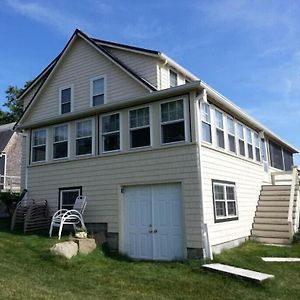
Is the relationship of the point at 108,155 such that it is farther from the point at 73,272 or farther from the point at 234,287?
the point at 234,287

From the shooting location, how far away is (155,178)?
12.6 m

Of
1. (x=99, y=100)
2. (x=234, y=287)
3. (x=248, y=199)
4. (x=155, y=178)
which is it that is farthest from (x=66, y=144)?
(x=234, y=287)

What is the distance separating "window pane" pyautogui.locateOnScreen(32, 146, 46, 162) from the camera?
16.3 metres

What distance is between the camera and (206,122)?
42.5 feet

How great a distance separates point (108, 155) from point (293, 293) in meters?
7.70

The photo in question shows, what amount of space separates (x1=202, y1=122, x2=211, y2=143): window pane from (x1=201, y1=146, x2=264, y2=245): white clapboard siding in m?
0.36

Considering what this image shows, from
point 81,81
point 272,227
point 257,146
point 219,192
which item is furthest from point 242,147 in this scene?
point 81,81

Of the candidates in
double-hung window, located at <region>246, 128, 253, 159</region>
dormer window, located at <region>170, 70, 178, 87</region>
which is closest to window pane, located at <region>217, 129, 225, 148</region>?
dormer window, located at <region>170, 70, 178, 87</region>

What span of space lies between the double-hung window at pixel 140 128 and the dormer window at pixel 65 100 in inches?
143

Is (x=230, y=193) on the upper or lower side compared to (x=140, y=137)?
lower

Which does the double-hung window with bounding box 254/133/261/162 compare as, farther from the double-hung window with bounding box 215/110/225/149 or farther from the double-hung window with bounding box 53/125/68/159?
the double-hung window with bounding box 53/125/68/159

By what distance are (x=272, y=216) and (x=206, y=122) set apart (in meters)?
5.71

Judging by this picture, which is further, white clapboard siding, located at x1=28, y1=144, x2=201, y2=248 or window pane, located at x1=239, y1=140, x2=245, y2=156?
window pane, located at x1=239, y1=140, x2=245, y2=156

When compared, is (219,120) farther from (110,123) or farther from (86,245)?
(86,245)
